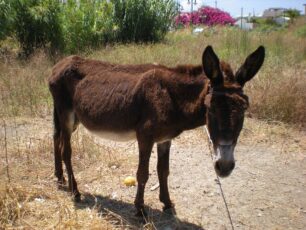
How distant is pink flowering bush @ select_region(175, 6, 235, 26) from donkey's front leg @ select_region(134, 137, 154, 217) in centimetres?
2071

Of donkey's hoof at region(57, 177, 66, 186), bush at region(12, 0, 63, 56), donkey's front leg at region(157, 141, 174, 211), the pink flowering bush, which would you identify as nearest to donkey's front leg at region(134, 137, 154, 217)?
donkey's front leg at region(157, 141, 174, 211)

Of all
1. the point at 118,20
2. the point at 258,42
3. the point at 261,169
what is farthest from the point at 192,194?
the point at 118,20

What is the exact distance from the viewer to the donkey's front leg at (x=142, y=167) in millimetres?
3293

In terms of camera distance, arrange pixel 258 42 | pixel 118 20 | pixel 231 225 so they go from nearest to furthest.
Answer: pixel 231 225
pixel 258 42
pixel 118 20

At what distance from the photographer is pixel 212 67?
9.18ft

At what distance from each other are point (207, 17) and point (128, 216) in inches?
910

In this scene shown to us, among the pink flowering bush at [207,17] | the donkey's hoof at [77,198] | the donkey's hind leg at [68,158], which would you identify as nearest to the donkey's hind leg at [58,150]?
the donkey's hind leg at [68,158]

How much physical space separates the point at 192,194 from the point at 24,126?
3.38 metres

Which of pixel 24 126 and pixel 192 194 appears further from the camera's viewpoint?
pixel 24 126

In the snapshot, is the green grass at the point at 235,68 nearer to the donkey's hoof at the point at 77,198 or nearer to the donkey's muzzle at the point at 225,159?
the donkey's hoof at the point at 77,198

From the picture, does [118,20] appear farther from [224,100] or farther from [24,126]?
[224,100]

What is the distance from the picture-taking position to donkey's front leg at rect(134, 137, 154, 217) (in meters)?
3.29

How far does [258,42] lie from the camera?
1152 centimetres

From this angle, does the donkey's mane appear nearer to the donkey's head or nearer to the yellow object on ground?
the donkey's head
